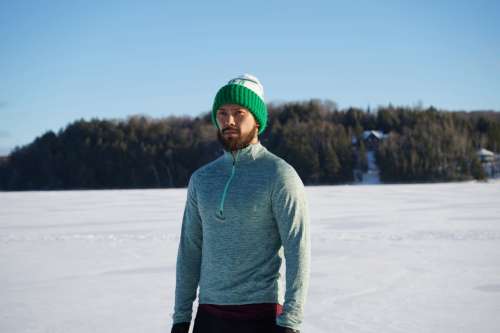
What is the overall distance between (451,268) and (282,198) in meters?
5.30

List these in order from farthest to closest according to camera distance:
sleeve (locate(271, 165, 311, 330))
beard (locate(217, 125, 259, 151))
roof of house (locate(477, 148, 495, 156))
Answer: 1. roof of house (locate(477, 148, 495, 156))
2. beard (locate(217, 125, 259, 151))
3. sleeve (locate(271, 165, 311, 330))

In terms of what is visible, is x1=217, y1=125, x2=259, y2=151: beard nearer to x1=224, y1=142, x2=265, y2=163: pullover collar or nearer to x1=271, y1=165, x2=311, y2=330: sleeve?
x1=224, y1=142, x2=265, y2=163: pullover collar

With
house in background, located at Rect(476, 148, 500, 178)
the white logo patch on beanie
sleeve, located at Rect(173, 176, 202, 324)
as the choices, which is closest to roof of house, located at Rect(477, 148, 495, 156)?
house in background, located at Rect(476, 148, 500, 178)

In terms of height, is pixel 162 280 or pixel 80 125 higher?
pixel 80 125

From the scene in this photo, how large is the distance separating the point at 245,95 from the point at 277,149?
223 ft

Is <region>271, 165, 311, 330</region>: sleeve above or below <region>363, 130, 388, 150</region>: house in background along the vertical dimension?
below

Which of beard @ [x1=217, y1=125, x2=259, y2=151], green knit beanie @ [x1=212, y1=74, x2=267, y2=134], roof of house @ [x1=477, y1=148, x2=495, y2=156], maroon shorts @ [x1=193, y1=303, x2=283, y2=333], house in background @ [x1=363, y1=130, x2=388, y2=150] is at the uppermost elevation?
house in background @ [x1=363, y1=130, x2=388, y2=150]

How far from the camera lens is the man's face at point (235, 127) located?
181 cm

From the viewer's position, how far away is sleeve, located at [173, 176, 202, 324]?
6.27ft

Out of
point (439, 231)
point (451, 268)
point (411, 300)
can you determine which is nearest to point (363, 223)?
point (439, 231)

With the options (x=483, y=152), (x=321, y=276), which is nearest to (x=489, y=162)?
(x=483, y=152)

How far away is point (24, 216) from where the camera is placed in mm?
13570

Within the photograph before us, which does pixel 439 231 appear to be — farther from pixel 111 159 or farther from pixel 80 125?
pixel 80 125

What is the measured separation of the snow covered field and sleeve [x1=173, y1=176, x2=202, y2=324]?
2.18 metres
